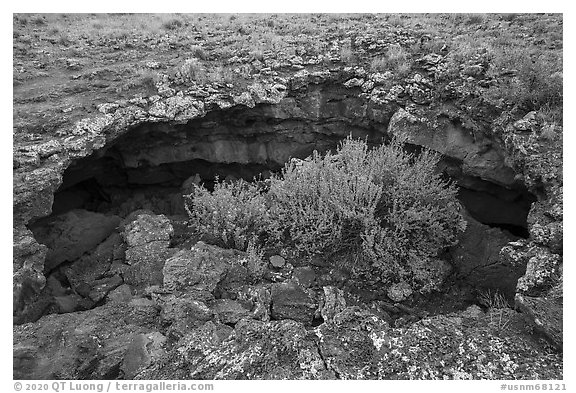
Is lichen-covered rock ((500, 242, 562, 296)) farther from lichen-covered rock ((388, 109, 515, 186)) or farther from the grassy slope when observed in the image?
the grassy slope

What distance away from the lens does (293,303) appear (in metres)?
5.37

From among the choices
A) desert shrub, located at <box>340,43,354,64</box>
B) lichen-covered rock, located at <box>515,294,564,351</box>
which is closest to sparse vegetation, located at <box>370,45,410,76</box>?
desert shrub, located at <box>340,43,354,64</box>

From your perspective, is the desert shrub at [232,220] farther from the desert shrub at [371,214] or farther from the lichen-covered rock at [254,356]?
the lichen-covered rock at [254,356]

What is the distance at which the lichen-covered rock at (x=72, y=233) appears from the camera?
21.4ft

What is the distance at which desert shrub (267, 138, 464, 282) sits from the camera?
19.3 ft

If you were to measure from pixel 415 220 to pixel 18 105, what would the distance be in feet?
19.8

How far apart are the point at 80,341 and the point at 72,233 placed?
2.33 metres

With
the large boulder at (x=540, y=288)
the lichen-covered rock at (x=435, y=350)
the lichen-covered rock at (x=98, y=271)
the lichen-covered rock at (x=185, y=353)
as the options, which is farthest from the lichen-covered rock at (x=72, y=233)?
the large boulder at (x=540, y=288)

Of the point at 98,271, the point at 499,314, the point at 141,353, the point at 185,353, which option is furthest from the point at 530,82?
the point at 98,271

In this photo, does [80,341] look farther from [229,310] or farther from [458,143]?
[458,143]

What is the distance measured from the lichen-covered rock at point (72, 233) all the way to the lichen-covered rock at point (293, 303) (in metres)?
3.12

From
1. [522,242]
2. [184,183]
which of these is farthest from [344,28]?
[522,242]
